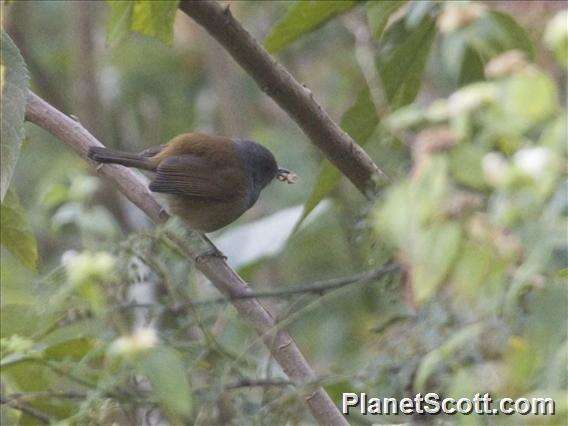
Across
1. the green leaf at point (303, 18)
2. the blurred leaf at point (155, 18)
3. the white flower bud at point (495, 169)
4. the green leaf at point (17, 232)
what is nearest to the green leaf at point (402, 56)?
the green leaf at point (303, 18)

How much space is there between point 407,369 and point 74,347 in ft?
3.50

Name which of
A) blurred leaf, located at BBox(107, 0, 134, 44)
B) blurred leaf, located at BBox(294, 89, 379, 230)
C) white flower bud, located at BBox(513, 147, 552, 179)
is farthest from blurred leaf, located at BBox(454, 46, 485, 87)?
white flower bud, located at BBox(513, 147, 552, 179)

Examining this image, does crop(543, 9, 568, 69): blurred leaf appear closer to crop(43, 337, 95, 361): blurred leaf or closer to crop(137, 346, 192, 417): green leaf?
crop(137, 346, 192, 417): green leaf

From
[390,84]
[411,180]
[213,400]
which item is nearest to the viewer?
[411,180]

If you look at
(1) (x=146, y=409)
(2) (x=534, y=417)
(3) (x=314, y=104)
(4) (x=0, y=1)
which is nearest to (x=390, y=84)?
(3) (x=314, y=104)

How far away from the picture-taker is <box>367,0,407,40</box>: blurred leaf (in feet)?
7.17

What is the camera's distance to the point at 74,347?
2.27m

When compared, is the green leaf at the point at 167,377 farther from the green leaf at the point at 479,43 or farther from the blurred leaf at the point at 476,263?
the green leaf at the point at 479,43

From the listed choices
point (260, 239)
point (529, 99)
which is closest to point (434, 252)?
point (529, 99)

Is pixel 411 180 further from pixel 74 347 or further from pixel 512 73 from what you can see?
pixel 74 347

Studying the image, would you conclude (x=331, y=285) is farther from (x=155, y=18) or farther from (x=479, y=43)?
Answer: (x=155, y=18)

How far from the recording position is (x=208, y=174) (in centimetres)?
436

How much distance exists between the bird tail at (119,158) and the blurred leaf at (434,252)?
1.22m

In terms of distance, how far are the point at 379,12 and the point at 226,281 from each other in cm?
60
